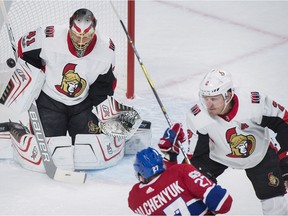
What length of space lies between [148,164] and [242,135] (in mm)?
682

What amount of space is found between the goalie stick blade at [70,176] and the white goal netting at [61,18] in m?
1.17

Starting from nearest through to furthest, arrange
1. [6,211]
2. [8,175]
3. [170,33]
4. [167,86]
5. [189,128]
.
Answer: [189,128], [6,211], [8,175], [167,86], [170,33]

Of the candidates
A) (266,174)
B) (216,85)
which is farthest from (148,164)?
(266,174)

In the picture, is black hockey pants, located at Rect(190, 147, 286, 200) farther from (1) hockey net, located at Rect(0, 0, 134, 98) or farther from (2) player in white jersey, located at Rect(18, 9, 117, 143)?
(1) hockey net, located at Rect(0, 0, 134, 98)

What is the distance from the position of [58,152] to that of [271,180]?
3.85 feet

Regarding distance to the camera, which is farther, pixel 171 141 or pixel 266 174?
pixel 266 174

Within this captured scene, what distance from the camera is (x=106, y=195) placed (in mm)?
4379

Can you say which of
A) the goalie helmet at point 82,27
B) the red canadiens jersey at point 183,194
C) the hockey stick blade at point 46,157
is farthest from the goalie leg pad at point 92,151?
the red canadiens jersey at point 183,194

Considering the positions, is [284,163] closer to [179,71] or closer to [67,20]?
[179,71]

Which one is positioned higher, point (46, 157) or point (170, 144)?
point (170, 144)

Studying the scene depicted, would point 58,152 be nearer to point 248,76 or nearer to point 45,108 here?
point 45,108

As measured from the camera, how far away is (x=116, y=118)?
187 inches

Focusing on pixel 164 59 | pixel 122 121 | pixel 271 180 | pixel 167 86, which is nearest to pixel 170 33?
pixel 164 59

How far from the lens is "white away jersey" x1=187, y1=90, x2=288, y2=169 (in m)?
3.83
